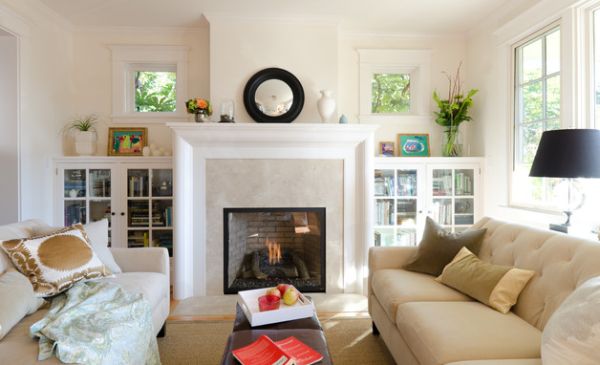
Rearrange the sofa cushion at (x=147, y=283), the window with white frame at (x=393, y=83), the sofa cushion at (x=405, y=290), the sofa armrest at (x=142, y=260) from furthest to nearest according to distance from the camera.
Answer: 1. the window with white frame at (x=393, y=83)
2. the sofa armrest at (x=142, y=260)
3. the sofa cushion at (x=147, y=283)
4. the sofa cushion at (x=405, y=290)

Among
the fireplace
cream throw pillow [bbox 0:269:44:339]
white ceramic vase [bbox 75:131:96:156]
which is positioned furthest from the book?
white ceramic vase [bbox 75:131:96:156]

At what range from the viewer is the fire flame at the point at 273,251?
3.54m

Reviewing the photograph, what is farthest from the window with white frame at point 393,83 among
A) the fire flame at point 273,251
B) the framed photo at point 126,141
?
the framed photo at point 126,141

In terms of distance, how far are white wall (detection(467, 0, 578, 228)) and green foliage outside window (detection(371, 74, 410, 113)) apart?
0.69 metres

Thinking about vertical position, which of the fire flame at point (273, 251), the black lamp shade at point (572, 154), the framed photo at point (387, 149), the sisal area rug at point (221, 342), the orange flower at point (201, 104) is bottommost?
the sisal area rug at point (221, 342)

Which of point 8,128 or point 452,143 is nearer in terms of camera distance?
point 8,128

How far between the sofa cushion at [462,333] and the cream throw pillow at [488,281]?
55 millimetres

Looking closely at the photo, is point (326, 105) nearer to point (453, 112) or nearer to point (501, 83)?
point (453, 112)

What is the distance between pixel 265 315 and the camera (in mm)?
1697

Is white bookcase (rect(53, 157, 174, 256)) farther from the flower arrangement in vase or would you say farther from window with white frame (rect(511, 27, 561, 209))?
window with white frame (rect(511, 27, 561, 209))

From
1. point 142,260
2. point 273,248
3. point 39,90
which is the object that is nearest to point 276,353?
point 142,260

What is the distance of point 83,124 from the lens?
3723 millimetres

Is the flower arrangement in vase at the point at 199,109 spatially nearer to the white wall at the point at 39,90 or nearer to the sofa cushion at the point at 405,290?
the white wall at the point at 39,90

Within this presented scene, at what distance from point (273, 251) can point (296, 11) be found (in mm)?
2332
